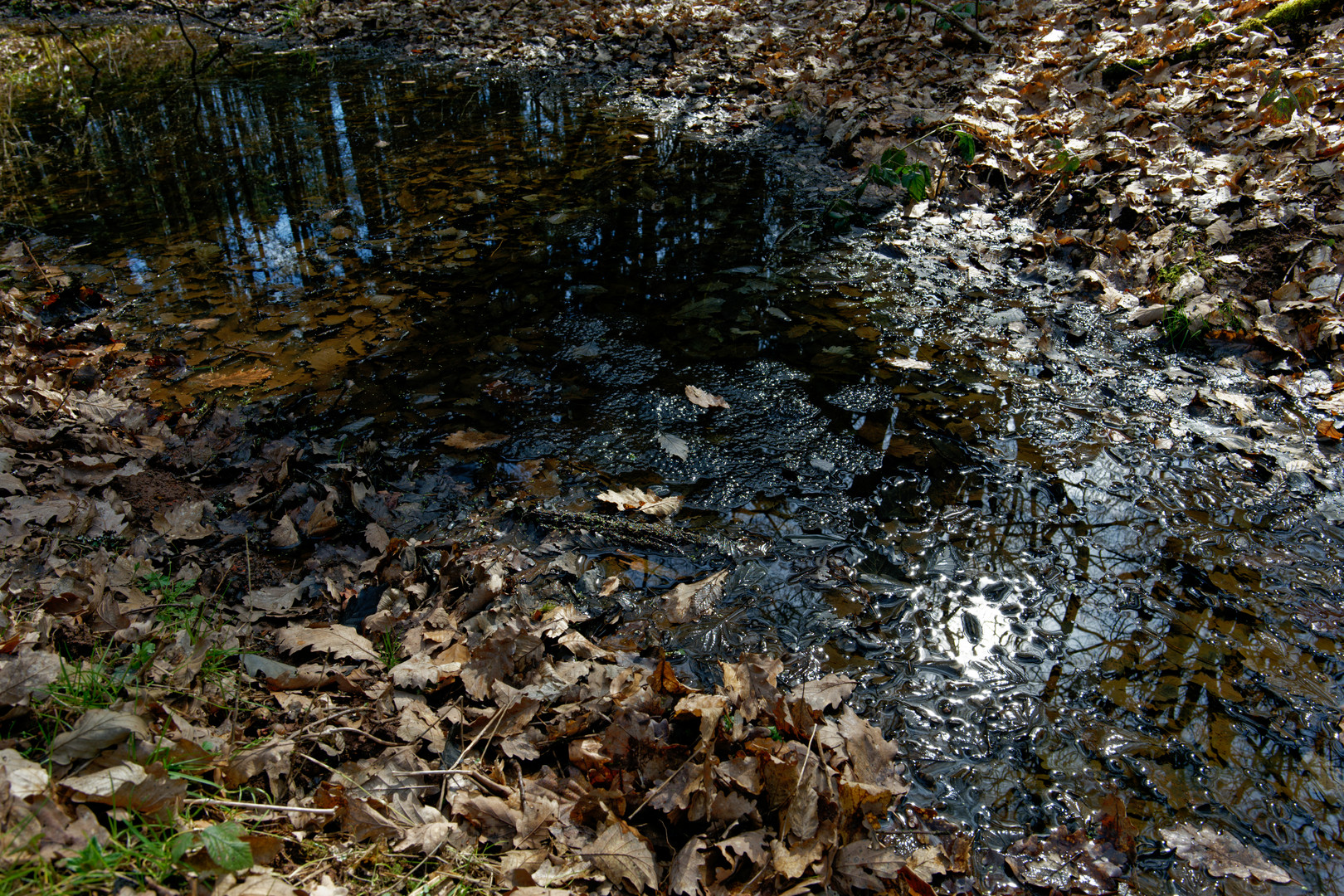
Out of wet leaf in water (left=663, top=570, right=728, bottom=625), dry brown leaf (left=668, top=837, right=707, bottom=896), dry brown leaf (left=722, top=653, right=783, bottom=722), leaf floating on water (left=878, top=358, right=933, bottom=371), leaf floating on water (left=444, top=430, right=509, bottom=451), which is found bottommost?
wet leaf in water (left=663, top=570, right=728, bottom=625)

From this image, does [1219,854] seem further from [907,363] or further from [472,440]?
[472,440]

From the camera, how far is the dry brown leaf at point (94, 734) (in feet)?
5.17

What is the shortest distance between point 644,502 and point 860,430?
111cm

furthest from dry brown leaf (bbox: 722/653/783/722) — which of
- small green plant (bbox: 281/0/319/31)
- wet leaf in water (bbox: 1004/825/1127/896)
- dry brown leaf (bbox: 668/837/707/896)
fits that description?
small green plant (bbox: 281/0/319/31)

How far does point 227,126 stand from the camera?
26.0ft

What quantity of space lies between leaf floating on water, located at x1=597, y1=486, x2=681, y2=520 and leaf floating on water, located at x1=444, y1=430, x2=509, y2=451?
0.67 metres

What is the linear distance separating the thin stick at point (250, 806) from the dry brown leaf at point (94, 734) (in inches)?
8.5

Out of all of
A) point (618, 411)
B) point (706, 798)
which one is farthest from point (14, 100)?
point (706, 798)

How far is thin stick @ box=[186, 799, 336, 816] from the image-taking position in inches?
61.6

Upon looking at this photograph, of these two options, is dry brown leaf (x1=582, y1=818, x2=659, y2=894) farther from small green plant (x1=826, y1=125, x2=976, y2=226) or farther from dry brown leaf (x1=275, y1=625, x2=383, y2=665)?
small green plant (x1=826, y1=125, x2=976, y2=226)

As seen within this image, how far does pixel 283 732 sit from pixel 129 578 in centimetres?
101

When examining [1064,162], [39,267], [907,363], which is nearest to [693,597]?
[907,363]

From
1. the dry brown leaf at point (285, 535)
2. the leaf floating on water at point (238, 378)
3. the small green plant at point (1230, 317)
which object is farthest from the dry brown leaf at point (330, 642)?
the small green plant at point (1230, 317)

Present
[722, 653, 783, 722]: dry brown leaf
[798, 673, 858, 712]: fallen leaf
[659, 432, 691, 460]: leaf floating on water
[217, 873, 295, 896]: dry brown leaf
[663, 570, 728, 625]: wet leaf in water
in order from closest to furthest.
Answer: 1. [217, 873, 295, 896]: dry brown leaf
2. [722, 653, 783, 722]: dry brown leaf
3. [798, 673, 858, 712]: fallen leaf
4. [663, 570, 728, 625]: wet leaf in water
5. [659, 432, 691, 460]: leaf floating on water
